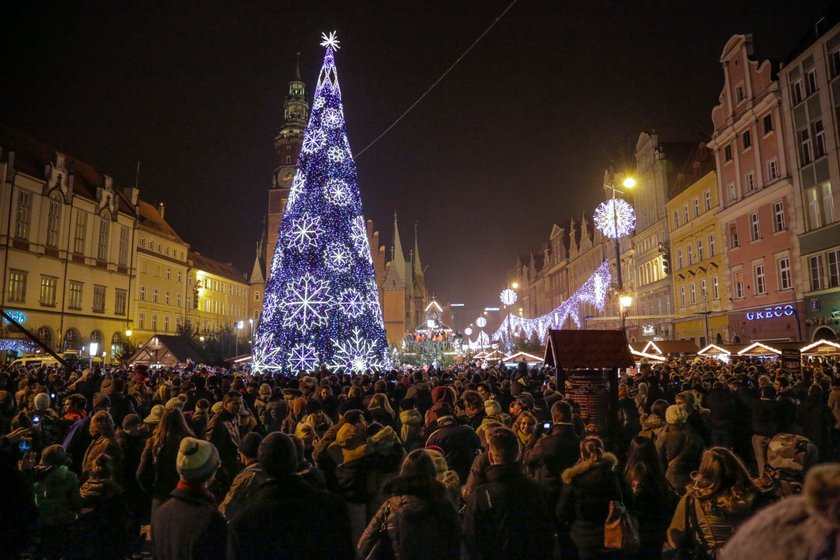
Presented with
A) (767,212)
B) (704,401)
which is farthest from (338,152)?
(767,212)

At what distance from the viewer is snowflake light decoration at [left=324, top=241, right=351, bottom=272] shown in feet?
70.8

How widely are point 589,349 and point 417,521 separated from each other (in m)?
8.34

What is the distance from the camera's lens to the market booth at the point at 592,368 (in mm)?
10359

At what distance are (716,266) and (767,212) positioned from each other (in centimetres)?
607

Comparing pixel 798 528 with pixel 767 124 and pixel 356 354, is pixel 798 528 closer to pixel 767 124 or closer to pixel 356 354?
pixel 356 354

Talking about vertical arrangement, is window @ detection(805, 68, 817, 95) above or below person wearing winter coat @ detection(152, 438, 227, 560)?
above

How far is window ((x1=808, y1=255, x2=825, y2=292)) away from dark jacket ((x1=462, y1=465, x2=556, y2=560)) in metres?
29.1

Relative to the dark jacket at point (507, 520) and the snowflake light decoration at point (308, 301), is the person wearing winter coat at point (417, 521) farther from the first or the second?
the snowflake light decoration at point (308, 301)

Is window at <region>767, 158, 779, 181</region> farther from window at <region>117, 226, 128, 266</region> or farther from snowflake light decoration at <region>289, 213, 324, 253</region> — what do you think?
window at <region>117, 226, 128, 266</region>

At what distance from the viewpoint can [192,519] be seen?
340 cm

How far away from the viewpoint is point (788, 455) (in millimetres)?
4430

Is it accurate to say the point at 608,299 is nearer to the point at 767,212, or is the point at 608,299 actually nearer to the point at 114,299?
the point at 767,212

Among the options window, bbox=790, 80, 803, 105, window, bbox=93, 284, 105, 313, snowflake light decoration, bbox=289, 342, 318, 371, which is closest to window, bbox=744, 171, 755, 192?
window, bbox=790, 80, 803, 105

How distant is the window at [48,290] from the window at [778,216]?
4852cm
